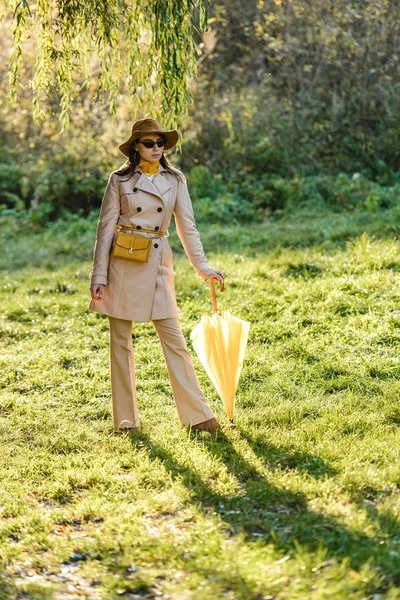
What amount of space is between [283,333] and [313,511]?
11.6 ft

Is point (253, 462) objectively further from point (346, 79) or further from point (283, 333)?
point (346, 79)

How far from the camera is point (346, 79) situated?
14.3 m

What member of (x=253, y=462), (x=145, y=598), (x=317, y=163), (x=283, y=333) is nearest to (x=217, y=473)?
(x=253, y=462)

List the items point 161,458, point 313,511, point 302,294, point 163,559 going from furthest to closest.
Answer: point 302,294
point 161,458
point 313,511
point 163,559

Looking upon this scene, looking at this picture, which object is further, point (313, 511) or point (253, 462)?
point (253, 462)

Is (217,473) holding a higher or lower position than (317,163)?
lower

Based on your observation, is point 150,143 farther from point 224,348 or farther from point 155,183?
point 224,348

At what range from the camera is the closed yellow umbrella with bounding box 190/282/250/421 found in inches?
210

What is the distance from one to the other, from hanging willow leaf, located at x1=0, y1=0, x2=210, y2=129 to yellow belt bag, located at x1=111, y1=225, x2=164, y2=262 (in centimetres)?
105

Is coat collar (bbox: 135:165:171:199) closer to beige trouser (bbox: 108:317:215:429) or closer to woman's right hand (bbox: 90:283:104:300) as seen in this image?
woman's right hand (bbox: 90:283:104:300)

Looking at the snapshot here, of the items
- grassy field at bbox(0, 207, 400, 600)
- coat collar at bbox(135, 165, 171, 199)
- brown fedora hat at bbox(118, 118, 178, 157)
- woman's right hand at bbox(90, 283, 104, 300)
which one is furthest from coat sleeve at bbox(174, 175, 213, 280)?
grassy field at bbox(0, 207, 400, 600)

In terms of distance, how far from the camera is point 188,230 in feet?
18.2

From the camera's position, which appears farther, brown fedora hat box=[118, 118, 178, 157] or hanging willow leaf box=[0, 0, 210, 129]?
hanging willow leaf box=[0, 0, 210, 129]

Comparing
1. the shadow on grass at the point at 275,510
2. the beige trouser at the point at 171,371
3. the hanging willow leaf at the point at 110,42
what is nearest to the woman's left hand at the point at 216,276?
the beige trouser at the point at 171,371
